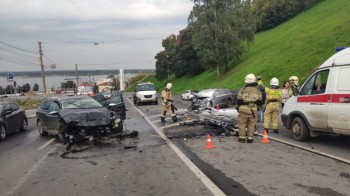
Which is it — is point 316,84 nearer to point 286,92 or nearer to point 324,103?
point 324,103

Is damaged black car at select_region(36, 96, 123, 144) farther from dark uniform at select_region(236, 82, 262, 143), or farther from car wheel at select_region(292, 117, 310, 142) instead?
car wheel at select_region(292, 117, 310, 142)

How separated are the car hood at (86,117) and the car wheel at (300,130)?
5.23m

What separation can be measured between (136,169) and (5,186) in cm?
238

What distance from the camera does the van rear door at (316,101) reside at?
934 centimetres

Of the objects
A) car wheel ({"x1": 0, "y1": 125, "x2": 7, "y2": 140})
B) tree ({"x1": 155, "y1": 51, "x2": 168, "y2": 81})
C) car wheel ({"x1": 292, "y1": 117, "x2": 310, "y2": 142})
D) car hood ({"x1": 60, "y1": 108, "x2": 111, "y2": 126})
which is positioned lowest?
car wheel ({"x1": 0, "y1": 125, "x2": 7, "y2": 140})

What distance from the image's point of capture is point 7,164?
29.5 ft

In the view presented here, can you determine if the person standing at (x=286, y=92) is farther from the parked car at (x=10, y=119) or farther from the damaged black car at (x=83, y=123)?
the parked car at (x=10, y=119)

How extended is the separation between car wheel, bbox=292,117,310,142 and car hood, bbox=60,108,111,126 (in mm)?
5229

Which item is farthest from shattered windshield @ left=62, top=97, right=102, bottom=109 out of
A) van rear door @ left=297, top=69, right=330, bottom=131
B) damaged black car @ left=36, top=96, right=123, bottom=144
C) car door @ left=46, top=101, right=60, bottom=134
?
van rear door @ left=297, top=69, right=330, bottom=131

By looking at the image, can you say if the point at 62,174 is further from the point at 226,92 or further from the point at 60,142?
the point at 226,92

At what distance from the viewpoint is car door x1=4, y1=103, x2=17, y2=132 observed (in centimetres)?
1468

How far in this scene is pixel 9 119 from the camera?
1495cm

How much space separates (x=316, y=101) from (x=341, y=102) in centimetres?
93

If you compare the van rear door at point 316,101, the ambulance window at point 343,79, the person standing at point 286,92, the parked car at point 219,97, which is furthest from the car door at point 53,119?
the parked car at point 219,97
